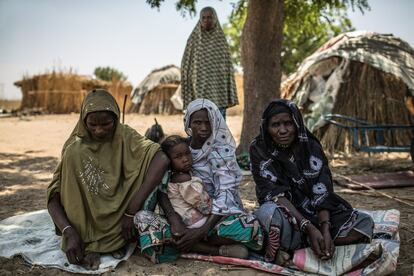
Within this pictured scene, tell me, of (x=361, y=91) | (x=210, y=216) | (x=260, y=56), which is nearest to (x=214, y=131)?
(x=210, y=216)

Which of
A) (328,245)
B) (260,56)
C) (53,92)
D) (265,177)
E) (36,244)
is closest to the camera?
(328,245)

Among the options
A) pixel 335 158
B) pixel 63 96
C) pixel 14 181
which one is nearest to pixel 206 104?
pixel 14 181

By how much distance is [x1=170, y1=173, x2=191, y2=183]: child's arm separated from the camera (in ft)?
8.79

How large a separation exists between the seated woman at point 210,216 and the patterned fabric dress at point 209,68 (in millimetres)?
2744

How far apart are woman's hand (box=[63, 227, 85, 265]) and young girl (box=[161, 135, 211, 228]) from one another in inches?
24.9

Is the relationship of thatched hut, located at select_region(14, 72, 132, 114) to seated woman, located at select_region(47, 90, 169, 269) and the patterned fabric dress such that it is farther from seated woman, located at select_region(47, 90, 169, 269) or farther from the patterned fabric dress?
seated woman, located at select_region(47, 90, 169, 269)

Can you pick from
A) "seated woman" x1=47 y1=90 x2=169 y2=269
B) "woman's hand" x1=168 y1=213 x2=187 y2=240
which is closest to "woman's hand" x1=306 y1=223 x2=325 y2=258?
"woman's hand" x1=168 y1=213 x2=187 y2=240

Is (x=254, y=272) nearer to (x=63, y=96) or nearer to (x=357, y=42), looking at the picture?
(x=357, y=42)

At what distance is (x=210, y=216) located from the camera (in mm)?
2586

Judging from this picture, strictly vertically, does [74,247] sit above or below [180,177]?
below

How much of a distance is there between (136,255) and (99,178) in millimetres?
577

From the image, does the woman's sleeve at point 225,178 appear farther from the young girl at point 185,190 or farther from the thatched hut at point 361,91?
the thatched hut at point 361,91

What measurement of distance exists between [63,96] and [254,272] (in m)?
18.6

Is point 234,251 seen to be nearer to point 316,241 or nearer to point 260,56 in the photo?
point 316,241
